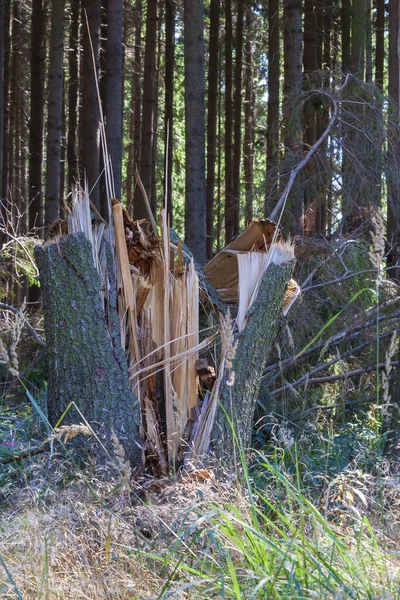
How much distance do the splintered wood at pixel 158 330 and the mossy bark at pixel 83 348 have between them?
161 millimetres

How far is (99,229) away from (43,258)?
412 mm

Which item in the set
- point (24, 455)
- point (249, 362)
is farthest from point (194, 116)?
point (24, 455)

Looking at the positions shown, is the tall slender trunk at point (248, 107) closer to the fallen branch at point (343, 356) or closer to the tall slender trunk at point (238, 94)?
the tall slender trunk at point (238, 94)

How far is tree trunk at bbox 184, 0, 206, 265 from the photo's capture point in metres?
9.48

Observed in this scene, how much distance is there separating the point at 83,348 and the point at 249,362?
100 centimetres

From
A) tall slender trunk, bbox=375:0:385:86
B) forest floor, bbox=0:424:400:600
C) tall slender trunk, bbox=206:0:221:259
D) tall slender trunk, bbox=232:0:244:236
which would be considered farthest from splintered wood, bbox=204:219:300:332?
tall slender trunk, bbox=375:0:385:86

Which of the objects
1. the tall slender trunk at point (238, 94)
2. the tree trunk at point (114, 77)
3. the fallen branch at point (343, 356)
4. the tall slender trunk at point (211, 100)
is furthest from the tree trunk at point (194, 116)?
the tall slender trunk at point (238, 94)

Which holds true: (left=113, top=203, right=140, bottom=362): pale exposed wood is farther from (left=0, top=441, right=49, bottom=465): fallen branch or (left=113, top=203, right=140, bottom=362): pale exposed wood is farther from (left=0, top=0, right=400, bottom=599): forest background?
(left=0, top=441, right=49, bottom=465): fallen branch

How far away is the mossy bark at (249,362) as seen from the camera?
169 inches

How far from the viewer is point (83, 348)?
4234mm

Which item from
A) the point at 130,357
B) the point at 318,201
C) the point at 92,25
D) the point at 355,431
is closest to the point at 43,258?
the point at 130,357

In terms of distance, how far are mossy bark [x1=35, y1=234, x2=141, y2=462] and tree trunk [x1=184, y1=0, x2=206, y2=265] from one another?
516 centimetres

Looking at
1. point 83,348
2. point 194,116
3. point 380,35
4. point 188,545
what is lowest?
point 188,545

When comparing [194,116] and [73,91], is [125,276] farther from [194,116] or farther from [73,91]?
[73,91]
